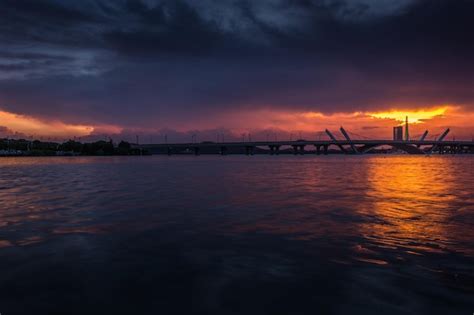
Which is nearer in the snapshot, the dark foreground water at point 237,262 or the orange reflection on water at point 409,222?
the dark foreground water at point 237,262

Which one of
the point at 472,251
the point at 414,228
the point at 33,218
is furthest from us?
the point at 33,218

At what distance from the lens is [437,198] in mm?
20203

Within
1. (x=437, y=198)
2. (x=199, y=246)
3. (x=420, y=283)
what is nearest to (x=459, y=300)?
(x=420, y=283)

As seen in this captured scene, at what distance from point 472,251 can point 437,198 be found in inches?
511

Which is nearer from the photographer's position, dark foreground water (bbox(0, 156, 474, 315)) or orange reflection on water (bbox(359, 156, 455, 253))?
dark foreground water (bbox(0, 156, 474, 315))

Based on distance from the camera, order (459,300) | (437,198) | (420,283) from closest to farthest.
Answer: (459,300) < (420,283) < (437,198)

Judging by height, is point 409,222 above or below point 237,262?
below

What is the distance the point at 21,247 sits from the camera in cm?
923

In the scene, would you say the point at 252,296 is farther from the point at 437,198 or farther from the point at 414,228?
the point at 437,198

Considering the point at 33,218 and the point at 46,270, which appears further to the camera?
the point at 33,218

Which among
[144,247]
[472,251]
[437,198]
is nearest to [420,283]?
[472,251]

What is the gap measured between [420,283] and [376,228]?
5243 mm

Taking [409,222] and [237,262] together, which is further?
[409,222]

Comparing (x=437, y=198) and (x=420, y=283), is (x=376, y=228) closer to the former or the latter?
(x=420, y=283)
